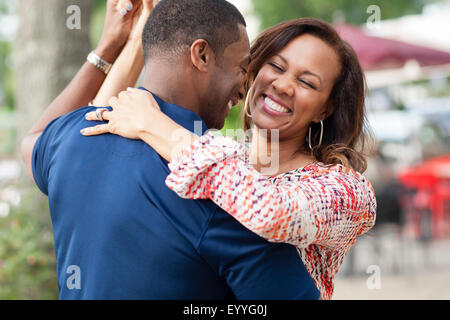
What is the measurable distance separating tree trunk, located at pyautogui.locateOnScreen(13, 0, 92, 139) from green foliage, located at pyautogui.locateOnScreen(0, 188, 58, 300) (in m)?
0.92

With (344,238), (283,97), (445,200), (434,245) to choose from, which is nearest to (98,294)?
(344,238)

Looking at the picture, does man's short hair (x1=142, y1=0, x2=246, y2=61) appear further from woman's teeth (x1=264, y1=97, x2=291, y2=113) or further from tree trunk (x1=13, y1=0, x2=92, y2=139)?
tree trunk (x1=13, y1=0, x2=92, y2=139)

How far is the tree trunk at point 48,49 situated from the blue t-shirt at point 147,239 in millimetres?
3311

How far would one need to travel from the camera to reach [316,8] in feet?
56.2

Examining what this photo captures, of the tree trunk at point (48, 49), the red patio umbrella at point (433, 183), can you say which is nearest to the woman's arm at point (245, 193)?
the tree trunk at point (48, 49)

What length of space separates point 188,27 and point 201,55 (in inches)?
4.0

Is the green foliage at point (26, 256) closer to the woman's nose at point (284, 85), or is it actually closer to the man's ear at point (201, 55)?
the woman's nose at point (284, 85)

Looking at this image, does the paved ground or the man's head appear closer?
the man's head

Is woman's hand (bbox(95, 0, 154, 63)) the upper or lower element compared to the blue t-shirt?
upper

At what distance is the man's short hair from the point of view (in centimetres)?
172

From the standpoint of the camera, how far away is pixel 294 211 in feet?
4.87

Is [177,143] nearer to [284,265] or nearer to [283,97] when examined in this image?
[284,265]

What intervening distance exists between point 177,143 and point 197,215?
0.74ft

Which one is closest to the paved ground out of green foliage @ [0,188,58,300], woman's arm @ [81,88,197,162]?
green foliage @ [0,188,58,300]
